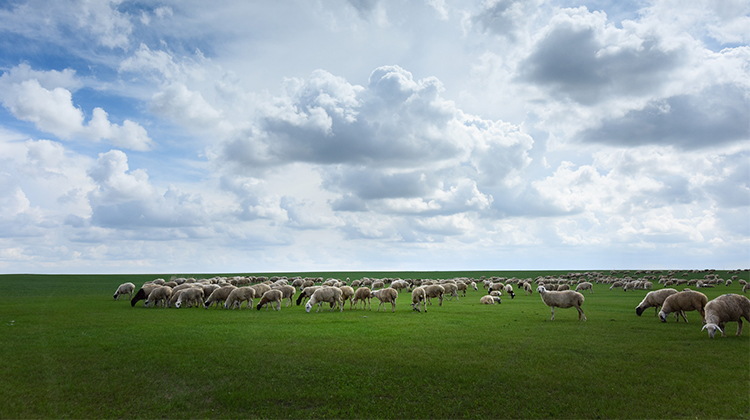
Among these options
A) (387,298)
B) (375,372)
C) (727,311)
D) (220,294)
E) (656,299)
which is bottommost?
(375,372)

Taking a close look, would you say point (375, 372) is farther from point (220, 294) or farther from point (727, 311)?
point (220, 294)

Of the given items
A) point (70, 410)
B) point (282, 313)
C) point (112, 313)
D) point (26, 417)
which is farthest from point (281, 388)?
point (112, 313)

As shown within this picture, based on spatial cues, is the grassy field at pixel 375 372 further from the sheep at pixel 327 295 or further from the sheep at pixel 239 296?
the sheep at pixel 239 296

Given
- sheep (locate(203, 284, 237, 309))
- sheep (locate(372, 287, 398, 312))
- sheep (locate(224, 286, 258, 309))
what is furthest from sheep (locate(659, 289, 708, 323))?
sheep (locate(203, 284, 237, 309))

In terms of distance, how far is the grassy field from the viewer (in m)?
9.90

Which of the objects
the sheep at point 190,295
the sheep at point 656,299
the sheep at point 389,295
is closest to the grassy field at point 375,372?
the sheep at point 656,299

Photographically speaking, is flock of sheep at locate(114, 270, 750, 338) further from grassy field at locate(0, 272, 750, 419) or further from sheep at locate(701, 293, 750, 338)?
grassy field at locate(0, 272, 750, 419)

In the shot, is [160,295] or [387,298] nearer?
[387,298]

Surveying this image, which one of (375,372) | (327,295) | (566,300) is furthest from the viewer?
(327,295)

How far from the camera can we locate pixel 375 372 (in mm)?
11969

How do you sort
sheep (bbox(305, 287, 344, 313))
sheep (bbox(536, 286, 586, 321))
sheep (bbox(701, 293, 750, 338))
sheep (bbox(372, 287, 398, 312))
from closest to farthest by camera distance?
sheep (bbox(701, 293, 750, 338)) < sheep (bbox(536, 286, 586, 321)) < sheep (bbox(372, 287, 398, 312)) < sheep (bbox(305, 287, 344, 313))

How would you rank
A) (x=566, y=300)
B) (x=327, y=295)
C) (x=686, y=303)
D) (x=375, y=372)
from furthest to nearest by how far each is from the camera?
(x=327, y=295)
(x=566, y=300)
(x=686, y=303)
(x=375, y=372)

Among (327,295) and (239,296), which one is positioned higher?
(327,295)

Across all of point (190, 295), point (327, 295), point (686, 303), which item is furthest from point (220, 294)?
point (686, 303)
